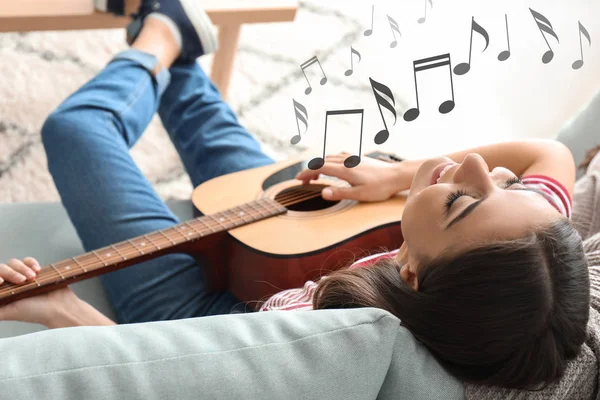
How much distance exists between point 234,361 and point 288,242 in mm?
454

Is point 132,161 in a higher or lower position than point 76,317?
higher

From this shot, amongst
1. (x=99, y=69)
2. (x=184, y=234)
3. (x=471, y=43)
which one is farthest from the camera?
(x=99, y=69)

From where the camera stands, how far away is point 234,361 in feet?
1.85

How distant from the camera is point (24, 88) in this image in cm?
166

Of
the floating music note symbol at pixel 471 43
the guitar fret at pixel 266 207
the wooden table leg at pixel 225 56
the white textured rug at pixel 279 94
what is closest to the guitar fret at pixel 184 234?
the guitar fret at pixel 266 207

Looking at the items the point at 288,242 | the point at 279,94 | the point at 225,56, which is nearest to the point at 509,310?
the point at 288,242

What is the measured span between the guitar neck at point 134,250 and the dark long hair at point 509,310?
0.41m

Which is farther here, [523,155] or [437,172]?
[523,155]

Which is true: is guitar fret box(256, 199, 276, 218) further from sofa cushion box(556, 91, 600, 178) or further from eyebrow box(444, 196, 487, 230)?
sofa cushion box(556, 91, 600, 178)

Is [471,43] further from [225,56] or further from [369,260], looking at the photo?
[225,56]

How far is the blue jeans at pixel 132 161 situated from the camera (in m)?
1.03

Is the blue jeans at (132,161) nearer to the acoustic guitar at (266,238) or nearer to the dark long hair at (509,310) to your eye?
the acoustic guitar at (266,238)

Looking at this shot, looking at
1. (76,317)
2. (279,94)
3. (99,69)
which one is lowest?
(76,317)

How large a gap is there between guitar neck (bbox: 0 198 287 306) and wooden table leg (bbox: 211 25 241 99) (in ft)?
2.00
